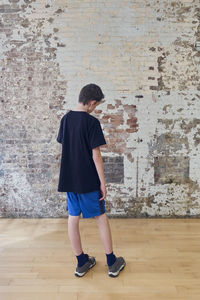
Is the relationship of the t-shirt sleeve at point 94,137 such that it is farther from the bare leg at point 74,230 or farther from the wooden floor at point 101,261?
the wooden floor at point 101,261

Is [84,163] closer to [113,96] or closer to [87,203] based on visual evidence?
[87,203]

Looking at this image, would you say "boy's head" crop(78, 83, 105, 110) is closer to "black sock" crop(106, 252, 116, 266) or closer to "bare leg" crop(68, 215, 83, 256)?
"bare leg" crop(68, 215, 83, 256)

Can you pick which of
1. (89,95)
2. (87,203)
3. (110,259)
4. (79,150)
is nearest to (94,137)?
(79,150)

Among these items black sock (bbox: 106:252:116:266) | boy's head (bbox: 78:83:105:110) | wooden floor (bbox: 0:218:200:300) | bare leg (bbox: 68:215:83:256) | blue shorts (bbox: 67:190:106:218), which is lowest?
wooden floor (bbox: 0:218:200:300)

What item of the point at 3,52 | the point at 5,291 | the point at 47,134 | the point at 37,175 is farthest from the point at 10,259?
the point at 3,52

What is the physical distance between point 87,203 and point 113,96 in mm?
1574

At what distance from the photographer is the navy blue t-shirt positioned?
6.49ft

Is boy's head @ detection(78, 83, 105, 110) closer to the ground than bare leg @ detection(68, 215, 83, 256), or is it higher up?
higher up

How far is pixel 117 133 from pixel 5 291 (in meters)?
2.05

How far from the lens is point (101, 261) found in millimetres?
2359

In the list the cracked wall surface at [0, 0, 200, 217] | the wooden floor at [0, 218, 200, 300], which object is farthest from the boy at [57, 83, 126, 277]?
the cracked wall surface at [0, 0, 200, 217]

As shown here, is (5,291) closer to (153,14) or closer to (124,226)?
(124,226)

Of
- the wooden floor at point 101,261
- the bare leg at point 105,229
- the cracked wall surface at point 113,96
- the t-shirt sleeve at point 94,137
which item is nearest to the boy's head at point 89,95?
the t-shirt sleeve at point 94,137

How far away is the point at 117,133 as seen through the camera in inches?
127
